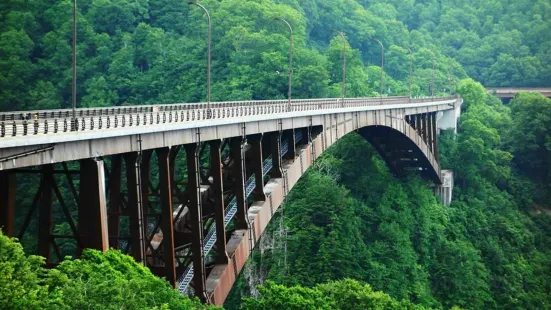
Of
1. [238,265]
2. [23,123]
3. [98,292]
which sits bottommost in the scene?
[238,265]

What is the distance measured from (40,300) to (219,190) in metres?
16.4

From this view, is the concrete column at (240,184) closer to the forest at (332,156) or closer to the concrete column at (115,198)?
the forest at (332,156)

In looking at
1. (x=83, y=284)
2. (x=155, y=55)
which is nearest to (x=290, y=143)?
(x=83, y=284)

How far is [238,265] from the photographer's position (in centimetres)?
4209

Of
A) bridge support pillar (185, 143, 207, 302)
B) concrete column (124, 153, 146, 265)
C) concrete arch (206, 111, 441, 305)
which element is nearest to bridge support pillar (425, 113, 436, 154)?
concrete arch (206, 111, 441, 305)

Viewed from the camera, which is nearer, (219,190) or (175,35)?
(219,190)

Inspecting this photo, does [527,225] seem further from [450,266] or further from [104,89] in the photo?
[104,89]

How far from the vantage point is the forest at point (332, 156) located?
6838 cm

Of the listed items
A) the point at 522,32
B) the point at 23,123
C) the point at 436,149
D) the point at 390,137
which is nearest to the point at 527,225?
the point at 436,149

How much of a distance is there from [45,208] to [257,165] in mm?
17030

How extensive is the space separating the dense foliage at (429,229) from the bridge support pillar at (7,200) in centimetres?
3773

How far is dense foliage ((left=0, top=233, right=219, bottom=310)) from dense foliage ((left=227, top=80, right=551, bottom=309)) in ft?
116

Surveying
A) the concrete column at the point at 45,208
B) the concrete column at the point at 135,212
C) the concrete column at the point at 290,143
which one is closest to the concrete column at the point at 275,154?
the concrete column at the point at 290,143

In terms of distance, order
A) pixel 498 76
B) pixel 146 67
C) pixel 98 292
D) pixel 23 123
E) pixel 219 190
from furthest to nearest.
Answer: pixel 498 76, pixel 146 67, pixel 219 190, pixel 23 123, pixel 98 292
